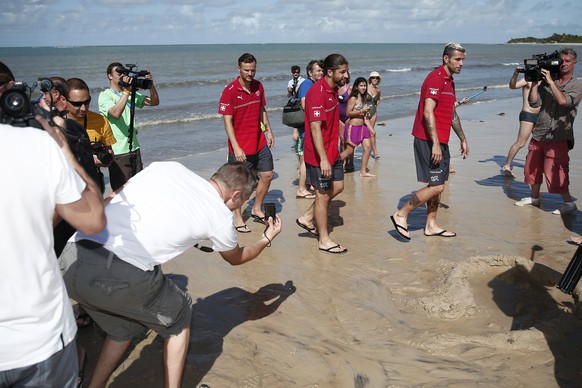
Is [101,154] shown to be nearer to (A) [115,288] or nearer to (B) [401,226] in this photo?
(A) [115,288]

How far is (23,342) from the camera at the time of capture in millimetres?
1940

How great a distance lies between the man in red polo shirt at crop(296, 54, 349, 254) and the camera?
5441 millimetres

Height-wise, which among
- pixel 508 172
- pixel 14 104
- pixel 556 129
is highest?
pixel 14 104

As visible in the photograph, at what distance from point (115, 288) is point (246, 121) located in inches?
149

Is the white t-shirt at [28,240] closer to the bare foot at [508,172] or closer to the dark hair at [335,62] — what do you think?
the dark hair at [335,62]

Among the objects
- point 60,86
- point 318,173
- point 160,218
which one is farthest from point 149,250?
point 318,173

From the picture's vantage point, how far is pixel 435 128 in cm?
566

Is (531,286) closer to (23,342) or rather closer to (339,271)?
(339,271)

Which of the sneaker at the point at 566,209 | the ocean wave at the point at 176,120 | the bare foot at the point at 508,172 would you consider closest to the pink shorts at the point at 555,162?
the sneaker at the point at 566,209

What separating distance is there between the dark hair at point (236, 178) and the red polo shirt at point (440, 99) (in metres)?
3.10

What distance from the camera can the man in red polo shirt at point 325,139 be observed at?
17.9 ft

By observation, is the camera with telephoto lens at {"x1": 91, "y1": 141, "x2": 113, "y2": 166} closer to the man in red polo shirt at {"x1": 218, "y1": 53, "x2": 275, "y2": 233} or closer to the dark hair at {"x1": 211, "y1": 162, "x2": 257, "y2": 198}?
the dark hair at {"x1": 211, "y1": 162, "x2": 257, "y2": 198}

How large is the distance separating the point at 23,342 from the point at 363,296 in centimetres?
313

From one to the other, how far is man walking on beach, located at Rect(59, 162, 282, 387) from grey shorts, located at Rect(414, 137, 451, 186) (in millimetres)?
3137
